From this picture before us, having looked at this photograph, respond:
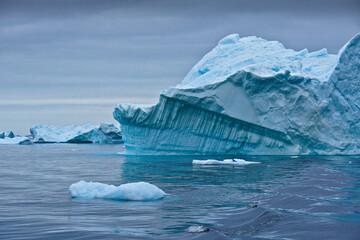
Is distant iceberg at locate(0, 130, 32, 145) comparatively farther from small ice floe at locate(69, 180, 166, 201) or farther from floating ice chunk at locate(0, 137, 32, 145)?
small ice floe at locate(69, 180, 166, 201)

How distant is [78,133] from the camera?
5700 cm

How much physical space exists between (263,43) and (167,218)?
23.9 m

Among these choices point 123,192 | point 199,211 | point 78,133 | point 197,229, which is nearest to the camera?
point 197,229

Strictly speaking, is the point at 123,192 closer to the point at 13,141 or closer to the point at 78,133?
the point at 78,133

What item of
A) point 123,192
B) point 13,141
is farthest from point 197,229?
point 13,141

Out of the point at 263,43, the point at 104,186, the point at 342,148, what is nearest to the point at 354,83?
the point at 342,148

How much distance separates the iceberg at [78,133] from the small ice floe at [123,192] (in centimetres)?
4187

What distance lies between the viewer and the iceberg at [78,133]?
53362mm

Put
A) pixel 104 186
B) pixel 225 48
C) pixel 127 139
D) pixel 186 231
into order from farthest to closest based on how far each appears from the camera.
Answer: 1. pixel 225 48
2. pixel 127 139
3. pixel 104 186
4. pixel 186 231

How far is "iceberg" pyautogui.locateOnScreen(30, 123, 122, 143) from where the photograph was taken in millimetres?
53362

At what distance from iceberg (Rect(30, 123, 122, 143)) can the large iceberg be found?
86.7ft

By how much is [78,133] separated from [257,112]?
119 feet

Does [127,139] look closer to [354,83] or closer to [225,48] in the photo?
[225,48]

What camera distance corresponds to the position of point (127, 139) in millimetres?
27422
